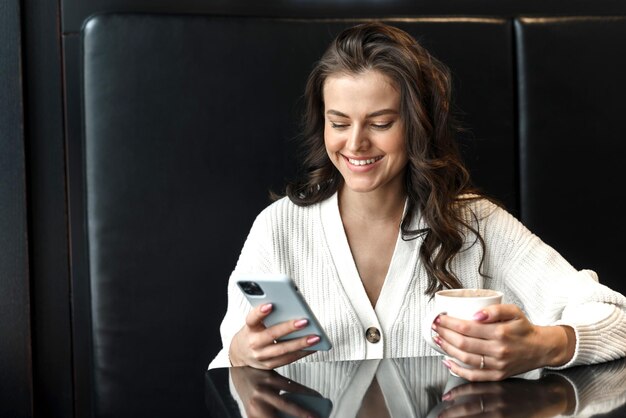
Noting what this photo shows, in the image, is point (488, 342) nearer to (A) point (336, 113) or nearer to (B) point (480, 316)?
(B) point (480, 316)

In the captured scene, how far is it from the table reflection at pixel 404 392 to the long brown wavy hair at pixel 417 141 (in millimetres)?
401

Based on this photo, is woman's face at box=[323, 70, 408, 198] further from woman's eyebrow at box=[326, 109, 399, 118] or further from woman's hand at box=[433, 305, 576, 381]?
woman's hand at box=[433, 305, 576, 381]

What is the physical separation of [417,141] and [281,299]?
54 centimetres

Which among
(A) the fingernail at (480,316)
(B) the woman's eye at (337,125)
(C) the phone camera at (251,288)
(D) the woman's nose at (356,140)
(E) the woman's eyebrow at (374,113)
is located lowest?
(A) the fingernail at (480,316)

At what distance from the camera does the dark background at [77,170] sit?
1.97 meters

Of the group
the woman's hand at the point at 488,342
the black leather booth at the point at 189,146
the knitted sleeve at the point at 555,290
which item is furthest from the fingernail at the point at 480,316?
the black leather booth at the point at 189,146

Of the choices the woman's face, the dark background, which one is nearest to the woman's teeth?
the woman's face

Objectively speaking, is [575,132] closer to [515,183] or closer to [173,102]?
[515,183]

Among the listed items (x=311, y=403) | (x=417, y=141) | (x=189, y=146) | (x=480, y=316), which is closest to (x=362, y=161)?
(x=417, y=141)

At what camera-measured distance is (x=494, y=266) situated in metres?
1.78

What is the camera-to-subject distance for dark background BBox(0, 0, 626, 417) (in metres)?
1.97

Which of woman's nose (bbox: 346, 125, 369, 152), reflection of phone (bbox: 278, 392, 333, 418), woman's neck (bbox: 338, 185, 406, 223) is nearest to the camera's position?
reflection of phone (bbox: 278, 392, 333, 418)

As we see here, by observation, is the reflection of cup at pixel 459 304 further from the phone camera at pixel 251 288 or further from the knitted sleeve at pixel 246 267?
the knitted sleeve at pixel 246 267

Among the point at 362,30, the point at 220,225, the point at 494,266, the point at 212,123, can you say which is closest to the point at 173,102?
the point at 212,123
